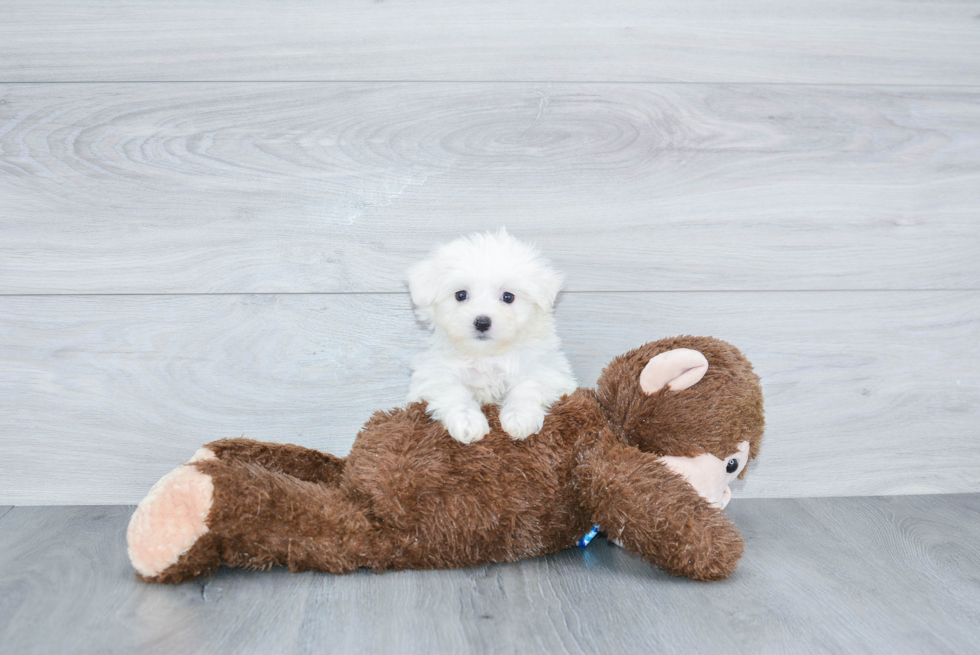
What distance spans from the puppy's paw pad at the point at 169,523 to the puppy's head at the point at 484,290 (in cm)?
35

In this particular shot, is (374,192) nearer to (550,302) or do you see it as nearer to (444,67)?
(444,67)

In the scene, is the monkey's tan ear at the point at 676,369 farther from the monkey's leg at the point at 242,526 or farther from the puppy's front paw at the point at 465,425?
the monkey's leg at the point at 242,526

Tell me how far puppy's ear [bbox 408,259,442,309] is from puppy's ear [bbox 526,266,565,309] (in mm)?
120

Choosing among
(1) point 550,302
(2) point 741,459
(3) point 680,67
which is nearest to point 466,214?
(1) point 550,302

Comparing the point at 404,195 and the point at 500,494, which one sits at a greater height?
the point at 404,195

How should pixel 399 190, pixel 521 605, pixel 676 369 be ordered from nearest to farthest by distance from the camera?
pixel 521 605 → pixel 676 369 → pixel 399 190

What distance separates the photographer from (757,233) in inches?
48.0

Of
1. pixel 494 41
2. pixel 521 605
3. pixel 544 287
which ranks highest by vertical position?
pixel 494 41

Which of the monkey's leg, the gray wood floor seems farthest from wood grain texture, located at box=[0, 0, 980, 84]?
the monkey's leg

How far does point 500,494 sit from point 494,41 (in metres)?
0.73

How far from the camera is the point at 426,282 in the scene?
934 mm

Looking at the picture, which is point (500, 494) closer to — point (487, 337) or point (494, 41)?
point (487, 337)

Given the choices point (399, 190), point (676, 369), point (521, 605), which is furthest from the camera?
point (399, 190)

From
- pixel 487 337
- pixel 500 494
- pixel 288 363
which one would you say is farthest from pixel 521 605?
pixel 288 363
